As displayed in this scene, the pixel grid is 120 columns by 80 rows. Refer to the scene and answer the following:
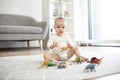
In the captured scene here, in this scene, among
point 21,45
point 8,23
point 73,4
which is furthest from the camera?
point 73,4

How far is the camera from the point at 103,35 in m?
4.86

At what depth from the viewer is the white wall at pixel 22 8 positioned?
162 inches

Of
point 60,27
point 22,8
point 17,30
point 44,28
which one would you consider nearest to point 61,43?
point 60,27

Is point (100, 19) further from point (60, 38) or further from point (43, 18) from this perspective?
point (60, 38)

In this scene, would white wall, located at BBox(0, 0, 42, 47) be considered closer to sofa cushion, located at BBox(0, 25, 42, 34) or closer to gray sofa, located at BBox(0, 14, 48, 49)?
gray sofa, located at BBox(0, 14, 48, 49)

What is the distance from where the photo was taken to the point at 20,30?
317cm

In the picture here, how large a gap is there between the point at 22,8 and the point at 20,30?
128 centimetres

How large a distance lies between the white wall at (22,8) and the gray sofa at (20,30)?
0.29 m

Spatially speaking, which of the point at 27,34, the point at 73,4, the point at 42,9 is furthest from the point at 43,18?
the point at 27,34

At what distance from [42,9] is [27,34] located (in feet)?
4.73

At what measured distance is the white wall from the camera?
4.11 meters

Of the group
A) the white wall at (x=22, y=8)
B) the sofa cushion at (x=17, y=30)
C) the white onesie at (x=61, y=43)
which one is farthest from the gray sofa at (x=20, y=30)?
the white onesie at (x=61, y=43)

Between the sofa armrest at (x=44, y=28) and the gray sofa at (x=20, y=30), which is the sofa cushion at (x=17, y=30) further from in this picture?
the sofa armrest at (x=44, y=28)

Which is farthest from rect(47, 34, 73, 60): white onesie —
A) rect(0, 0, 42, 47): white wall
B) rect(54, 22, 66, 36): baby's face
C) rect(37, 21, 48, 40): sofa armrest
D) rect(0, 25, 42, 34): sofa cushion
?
rect(0, 0, 42, 47): white wall
